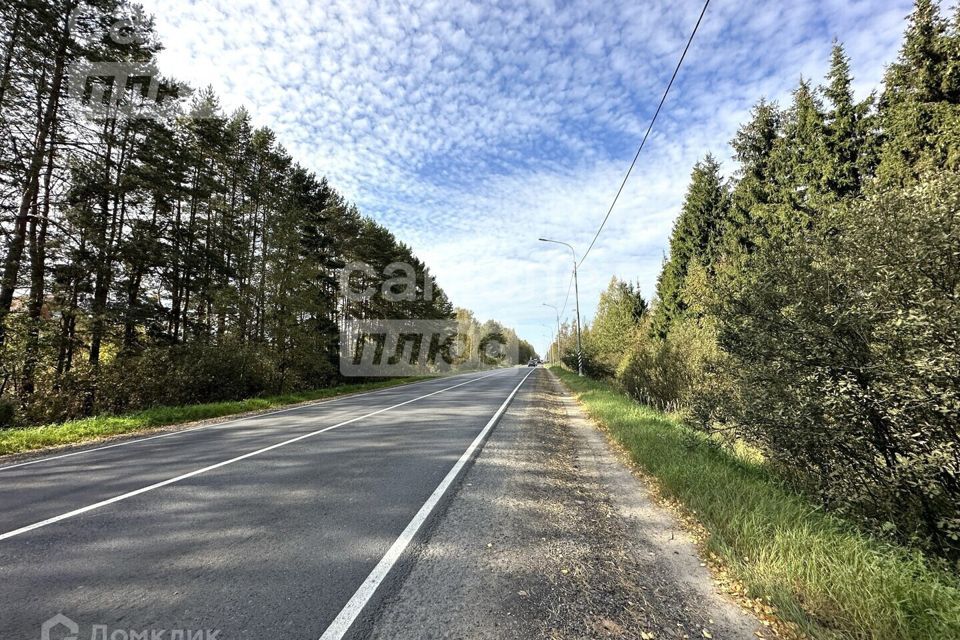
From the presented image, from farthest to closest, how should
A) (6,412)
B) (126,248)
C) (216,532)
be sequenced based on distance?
(126,248) → (6,412) → (216,532)

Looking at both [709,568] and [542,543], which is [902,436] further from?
[542,543]

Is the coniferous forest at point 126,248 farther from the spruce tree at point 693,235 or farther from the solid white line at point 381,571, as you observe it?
the spruce tree at point 693,235

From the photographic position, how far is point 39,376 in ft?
36.4

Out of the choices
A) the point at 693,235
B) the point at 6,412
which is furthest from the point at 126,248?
the point at 693,235

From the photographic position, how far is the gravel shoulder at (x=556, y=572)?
249cm

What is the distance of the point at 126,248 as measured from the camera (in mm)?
13234

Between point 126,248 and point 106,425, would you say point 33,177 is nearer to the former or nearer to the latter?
point 126,248

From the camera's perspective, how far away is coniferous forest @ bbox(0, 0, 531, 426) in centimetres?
1112

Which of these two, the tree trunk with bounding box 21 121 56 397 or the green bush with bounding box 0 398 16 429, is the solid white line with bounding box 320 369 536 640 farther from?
the tree trunk with bounding box 21 121 56 397

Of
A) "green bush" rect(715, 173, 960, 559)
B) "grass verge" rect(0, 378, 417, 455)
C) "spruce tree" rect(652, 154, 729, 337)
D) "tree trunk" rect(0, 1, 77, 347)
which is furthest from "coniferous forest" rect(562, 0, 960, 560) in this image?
"spruce tree" rect(652, 154, 729, 337)

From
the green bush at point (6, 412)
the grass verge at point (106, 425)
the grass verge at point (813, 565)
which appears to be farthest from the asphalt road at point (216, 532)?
the green bush at point (6, 412)

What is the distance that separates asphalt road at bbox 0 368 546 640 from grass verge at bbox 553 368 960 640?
2767 mm

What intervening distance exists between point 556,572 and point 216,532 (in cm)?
321

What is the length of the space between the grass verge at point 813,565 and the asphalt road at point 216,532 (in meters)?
2.77
